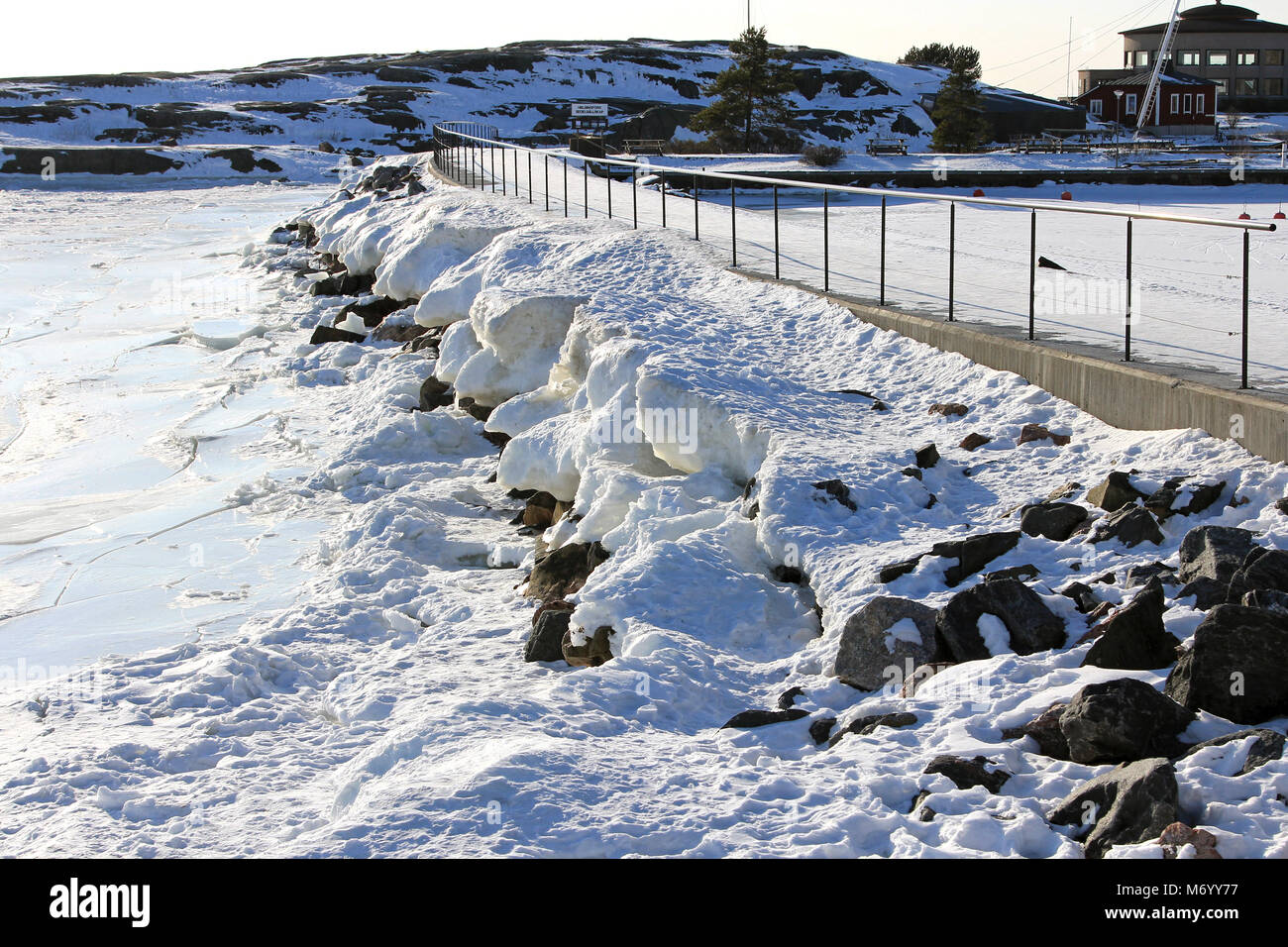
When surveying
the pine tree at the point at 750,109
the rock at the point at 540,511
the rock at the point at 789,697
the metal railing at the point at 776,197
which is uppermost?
the pine tree at the point at 750,109

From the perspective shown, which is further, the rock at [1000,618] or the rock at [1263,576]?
the rock at [1000,618]

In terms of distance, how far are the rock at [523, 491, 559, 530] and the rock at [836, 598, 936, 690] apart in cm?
456

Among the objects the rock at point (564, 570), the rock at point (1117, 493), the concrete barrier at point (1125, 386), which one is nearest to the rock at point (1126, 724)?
the rock at point (1117, 493)

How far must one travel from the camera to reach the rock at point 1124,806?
4.49m

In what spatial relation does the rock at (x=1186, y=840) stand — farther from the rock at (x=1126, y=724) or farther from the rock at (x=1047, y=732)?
the rock at (x=1047, y=732)

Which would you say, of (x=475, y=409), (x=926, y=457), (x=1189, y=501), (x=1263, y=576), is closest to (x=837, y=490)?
(x=926, y=457)

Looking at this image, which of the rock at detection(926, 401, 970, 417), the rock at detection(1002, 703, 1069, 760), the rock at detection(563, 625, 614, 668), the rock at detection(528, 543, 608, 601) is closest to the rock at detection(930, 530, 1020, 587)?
the rock at detection(1002, 703, 1069, 760)

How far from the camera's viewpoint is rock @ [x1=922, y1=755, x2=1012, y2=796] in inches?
200

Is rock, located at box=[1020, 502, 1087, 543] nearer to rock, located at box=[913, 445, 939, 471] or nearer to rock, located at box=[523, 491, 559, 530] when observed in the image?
rock, located at box=[913, 445, 939, 471]

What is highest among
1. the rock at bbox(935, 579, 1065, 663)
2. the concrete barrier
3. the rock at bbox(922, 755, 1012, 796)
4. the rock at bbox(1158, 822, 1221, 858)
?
the concrete barrier

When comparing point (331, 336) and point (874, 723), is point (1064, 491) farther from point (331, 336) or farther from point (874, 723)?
point (331, 336)

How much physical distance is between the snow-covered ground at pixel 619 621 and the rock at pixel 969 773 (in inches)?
2.6

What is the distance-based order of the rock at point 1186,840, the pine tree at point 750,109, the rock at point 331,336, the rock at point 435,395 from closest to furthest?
1. the rock at point 1186,840
2. the rock at point 435,395
3. the rock at point 331,336
4. the pine tree at point 750,109
